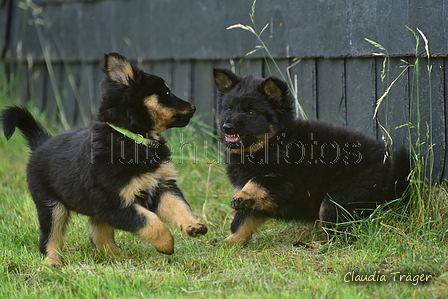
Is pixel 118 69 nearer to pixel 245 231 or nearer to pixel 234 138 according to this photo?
pixel 234 138

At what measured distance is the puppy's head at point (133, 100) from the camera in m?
4.11

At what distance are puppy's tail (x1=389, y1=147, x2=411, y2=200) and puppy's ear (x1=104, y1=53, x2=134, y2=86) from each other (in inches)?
81.4

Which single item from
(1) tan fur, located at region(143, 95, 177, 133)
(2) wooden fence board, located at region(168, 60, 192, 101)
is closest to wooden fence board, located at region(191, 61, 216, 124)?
(2) wooden fence board, located at region(168, 60, 192, 101)

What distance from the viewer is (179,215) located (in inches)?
157

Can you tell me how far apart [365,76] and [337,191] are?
1.38 meters

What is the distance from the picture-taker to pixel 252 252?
424cm

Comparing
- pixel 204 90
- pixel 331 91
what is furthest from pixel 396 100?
pixel 204 90

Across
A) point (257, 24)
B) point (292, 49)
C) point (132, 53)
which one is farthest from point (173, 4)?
point (292, 49)

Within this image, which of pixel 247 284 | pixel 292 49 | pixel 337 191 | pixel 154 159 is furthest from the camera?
pixel 292 49

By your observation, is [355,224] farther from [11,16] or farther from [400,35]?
[11,16]

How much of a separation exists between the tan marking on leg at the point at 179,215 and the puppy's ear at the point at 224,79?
3.47 ft

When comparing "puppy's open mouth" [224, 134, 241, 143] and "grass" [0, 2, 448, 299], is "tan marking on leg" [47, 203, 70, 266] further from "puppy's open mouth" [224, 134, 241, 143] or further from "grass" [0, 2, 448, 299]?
"puppy's open mouth" [224, 134, 241, 143]

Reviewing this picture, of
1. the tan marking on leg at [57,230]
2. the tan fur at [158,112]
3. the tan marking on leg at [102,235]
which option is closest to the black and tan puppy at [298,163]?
the tan fur at [158,112]

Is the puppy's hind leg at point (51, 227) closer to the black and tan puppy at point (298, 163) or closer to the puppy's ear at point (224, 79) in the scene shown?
the black and tan puppy at point (298, 163)
